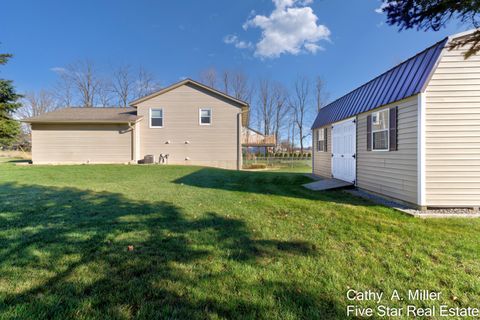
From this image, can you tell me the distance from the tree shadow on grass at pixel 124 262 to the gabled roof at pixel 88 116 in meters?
11.5

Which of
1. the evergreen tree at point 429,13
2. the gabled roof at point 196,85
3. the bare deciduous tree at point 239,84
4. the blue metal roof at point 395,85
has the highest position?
the bare deciduous tree at point 239,84

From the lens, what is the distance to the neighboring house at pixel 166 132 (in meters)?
14.9

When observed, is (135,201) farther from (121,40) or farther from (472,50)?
(121,40)

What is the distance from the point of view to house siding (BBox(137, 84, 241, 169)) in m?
15.6

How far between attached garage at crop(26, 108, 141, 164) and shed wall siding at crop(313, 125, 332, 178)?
1197 centimetres

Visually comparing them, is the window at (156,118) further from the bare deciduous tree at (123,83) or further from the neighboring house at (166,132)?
the bare deciduous tree at (123,83)

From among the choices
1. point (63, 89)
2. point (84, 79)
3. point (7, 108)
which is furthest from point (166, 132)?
point (63, 89)

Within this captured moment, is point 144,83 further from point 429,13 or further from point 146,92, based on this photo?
point 429,13

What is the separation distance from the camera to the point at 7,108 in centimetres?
1930

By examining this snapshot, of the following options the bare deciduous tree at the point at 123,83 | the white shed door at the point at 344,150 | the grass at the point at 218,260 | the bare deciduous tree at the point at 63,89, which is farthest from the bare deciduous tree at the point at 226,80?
the grass at the point at 218,260

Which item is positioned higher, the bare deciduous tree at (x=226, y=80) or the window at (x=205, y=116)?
the bare deciduous tree at (x=226, y=80)

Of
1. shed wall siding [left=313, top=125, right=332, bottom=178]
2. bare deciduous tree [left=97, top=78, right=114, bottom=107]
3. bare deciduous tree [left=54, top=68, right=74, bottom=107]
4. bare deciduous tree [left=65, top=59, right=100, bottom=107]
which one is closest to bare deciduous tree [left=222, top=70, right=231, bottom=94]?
bare deciduous tree [left=97, top=78, right=114, bottom=107]

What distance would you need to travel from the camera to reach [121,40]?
868 inches

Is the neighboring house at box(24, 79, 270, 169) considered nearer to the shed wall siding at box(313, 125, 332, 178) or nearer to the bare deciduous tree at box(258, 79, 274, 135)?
the shed wall siding at box(313, 125, 332, 178)
